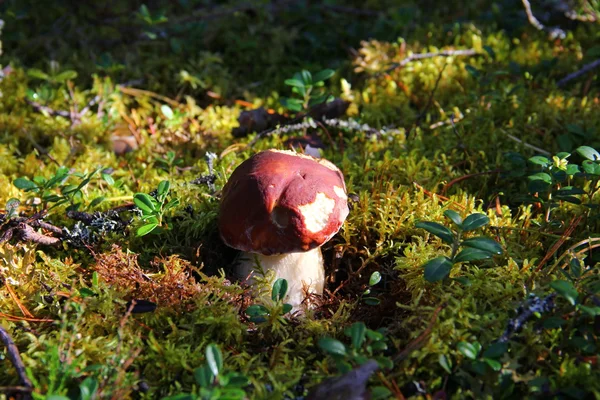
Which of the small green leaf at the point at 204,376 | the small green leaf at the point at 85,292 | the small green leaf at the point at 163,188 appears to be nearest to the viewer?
the small green leaf at the point at 204,376

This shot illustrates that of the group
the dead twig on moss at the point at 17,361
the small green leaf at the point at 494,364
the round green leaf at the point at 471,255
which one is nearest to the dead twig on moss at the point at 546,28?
the round green leaf at the point at 471,255

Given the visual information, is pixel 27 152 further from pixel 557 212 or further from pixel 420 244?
pixel 557 212

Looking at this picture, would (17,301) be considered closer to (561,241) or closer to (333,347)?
(333,347)

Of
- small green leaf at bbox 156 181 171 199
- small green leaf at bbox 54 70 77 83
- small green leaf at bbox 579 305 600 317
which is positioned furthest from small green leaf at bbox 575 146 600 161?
small green leaf at bbox 54 70 77 83

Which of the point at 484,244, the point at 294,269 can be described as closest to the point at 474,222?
the point at 484,244

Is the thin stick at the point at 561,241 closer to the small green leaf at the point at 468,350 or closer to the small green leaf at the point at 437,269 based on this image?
the small green leaf at the point at 437,269

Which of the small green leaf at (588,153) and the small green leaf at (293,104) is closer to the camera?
the small green leaf at (588,153)
